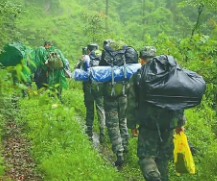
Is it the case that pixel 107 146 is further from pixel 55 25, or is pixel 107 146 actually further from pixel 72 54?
pixel 55 25

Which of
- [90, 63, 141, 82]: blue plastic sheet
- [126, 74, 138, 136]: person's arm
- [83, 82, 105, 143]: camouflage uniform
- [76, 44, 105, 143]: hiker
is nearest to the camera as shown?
[126, 74, 138, 136]: person's arm

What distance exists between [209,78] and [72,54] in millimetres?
22477

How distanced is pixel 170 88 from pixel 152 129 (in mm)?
685

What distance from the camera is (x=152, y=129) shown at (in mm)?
4293

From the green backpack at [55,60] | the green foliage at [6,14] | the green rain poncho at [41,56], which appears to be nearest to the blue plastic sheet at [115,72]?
the green foliage at [6,14]

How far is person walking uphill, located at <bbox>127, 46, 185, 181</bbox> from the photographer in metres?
4.16

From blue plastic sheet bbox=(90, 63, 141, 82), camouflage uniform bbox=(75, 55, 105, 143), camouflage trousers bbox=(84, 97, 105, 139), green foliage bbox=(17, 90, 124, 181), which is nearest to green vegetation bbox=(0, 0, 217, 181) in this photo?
green foliage bbox=(17, 90, 124, 181)

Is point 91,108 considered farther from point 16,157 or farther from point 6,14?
point 6,14

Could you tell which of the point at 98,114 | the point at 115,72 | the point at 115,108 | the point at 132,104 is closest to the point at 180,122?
the point at 132,104

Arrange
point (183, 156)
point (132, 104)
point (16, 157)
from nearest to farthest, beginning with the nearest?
point (183, 156), point (132, 104), point (16, 157)

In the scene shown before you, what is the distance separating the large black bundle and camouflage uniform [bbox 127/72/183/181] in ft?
0.56

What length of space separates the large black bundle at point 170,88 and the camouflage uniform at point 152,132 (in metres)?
0.17

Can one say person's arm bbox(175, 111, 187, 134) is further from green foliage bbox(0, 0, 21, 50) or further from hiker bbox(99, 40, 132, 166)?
green foliage bbox(0, 0, 21, 50)

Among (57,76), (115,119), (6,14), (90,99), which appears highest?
(6,14)
